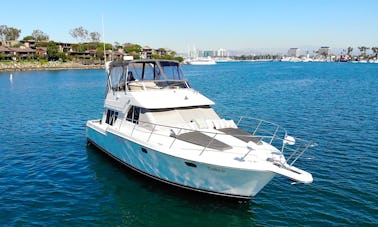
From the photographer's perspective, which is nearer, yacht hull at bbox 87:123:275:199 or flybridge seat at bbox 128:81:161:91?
yacht hull at bbox 87:123:275:199

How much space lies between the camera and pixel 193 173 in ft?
33.9

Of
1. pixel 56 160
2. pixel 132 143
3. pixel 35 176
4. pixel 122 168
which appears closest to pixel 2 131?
pixel 56 160

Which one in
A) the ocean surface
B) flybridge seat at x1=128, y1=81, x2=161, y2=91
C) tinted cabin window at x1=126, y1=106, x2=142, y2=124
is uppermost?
flybridge seat at x1=128, y1=81, x2=161, y2=91

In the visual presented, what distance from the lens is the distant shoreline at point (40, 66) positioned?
109m

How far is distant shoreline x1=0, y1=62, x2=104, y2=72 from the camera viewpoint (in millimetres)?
108688

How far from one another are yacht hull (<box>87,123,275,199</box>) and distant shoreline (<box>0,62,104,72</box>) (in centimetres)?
11211

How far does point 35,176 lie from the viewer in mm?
13547

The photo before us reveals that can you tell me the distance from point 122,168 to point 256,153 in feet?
21.4

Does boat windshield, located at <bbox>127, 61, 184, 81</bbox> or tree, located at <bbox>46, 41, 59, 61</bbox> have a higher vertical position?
tree, located at <bbox>46, 41, 59, 61</bbox>

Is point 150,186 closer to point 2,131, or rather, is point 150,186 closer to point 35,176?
point 35,176

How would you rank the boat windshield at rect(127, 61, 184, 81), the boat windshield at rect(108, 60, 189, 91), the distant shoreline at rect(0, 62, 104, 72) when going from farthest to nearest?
the distant shoreline at rect(0, 62, 104, 72) < the boat windshield at rect(127, 61, 184, 81) < the boat windshield at rect(108, 60, 189, 91)

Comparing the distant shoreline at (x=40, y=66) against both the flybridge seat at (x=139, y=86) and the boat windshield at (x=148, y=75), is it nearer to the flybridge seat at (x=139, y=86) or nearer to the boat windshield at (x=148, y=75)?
the boat windshield at (x=148, y=75)

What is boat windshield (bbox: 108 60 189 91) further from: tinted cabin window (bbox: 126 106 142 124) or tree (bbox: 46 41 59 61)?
tree (bbox: 46 41 59 61)

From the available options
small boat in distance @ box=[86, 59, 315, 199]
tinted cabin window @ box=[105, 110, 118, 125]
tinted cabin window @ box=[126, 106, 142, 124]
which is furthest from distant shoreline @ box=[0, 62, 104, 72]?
tinted cabin window @ box=[126, 106, 142, 124]
